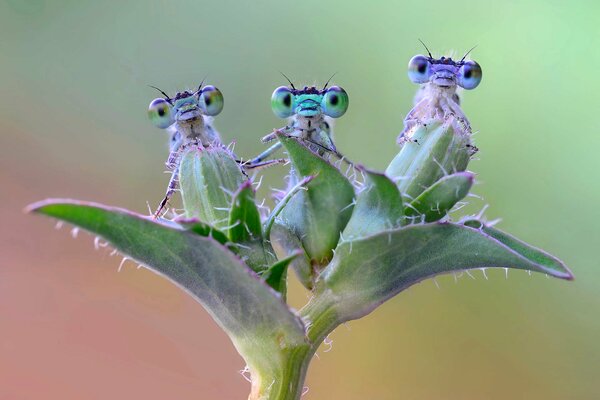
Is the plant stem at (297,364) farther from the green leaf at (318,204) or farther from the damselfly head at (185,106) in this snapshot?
the damselfly head at (185,106)

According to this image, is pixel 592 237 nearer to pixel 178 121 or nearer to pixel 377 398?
pixel 377 398

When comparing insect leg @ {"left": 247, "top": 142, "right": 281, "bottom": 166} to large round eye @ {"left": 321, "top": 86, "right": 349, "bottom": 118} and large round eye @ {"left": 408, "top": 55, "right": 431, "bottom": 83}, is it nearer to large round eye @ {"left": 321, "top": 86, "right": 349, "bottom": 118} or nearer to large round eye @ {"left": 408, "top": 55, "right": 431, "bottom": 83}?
large round eye @ {"left": 321, "top": 86, "right": 349, "bottom": 118}

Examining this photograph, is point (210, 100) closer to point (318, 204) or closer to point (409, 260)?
point (318, 204)

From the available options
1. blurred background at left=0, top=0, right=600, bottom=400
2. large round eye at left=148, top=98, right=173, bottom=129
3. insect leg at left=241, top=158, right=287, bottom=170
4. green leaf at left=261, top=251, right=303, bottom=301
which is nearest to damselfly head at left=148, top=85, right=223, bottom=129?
large round eye at left=148, top=98, right=173, bottom=129

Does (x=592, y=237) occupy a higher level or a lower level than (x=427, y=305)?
higher

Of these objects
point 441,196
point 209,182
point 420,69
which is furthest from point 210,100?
point 441,196

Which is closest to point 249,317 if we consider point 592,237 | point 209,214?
point 209,214
